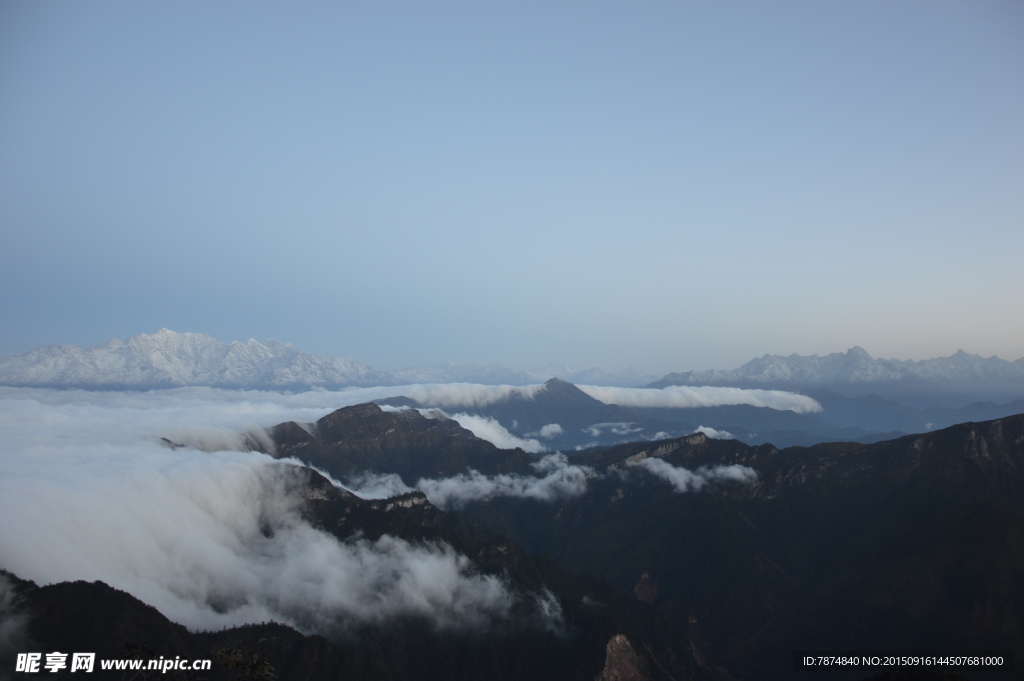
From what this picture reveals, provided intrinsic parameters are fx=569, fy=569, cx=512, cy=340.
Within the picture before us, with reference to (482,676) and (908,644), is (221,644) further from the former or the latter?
(908,644)

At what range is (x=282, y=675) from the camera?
14862 cm

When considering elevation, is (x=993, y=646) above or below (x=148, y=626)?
below

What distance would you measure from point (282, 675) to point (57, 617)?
53.6 meters

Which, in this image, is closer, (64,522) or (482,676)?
(64,522)

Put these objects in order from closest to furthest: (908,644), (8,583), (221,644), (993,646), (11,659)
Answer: (11,659)
(8,583)
(221,644)
(993,646)
(908,644)

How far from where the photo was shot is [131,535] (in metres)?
194

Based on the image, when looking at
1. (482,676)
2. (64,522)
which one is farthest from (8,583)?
(482,676)

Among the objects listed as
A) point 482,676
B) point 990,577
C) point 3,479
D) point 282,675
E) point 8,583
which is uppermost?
point 3,479

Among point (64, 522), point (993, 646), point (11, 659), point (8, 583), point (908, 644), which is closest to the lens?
point (11, 659)

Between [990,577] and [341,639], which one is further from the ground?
[990,577]

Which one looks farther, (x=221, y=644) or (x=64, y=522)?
(x=64, y=522)

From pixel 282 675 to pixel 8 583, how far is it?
66162 millimetres

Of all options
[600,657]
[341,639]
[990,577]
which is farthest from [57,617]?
[990,577]

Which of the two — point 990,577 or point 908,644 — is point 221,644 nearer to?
point 908,644
